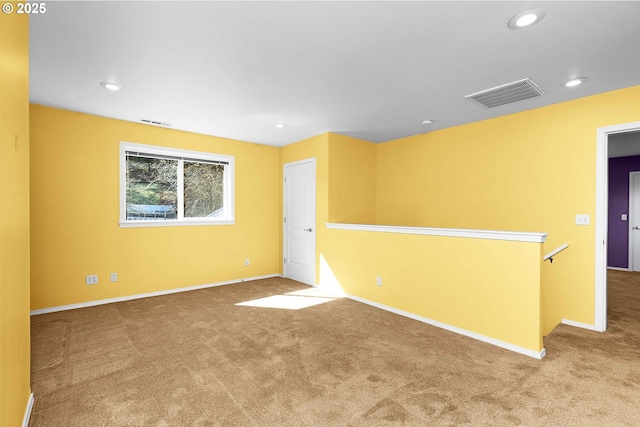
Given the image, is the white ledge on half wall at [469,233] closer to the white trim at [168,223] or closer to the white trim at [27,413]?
the white trim at [168,223]

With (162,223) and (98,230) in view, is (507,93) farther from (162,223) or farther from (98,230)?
(98,230)

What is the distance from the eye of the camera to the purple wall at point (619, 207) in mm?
6234

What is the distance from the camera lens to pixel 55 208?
370cm

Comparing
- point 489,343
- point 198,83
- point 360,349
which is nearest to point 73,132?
point 198,83

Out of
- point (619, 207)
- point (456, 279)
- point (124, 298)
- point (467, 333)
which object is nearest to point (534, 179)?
point (456, 279)

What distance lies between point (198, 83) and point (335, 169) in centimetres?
244

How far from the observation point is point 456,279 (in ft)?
10.4

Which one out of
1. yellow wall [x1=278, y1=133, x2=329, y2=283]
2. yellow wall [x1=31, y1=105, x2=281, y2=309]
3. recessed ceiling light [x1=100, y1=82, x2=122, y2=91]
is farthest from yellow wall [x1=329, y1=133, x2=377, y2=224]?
recessed ceiling light [x1=100, y1=82, x2=122, y2=91]

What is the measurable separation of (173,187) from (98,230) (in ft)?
3.81

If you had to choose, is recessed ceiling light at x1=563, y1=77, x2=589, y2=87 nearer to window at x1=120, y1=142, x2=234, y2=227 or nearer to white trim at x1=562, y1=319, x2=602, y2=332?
white trim at x1=562, y1=319, x2=602, y2=332

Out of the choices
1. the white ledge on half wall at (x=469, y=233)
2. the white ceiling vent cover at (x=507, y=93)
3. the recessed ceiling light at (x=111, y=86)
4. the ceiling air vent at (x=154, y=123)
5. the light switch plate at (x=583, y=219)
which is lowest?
the white ledge on half wall at (x=469, y=233)

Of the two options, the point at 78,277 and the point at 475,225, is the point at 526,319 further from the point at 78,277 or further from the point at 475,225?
the point at 78,277

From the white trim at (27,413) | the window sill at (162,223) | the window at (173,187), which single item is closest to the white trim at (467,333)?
the window sill at (162,223)

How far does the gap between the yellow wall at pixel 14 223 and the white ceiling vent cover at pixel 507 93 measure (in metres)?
3.64
